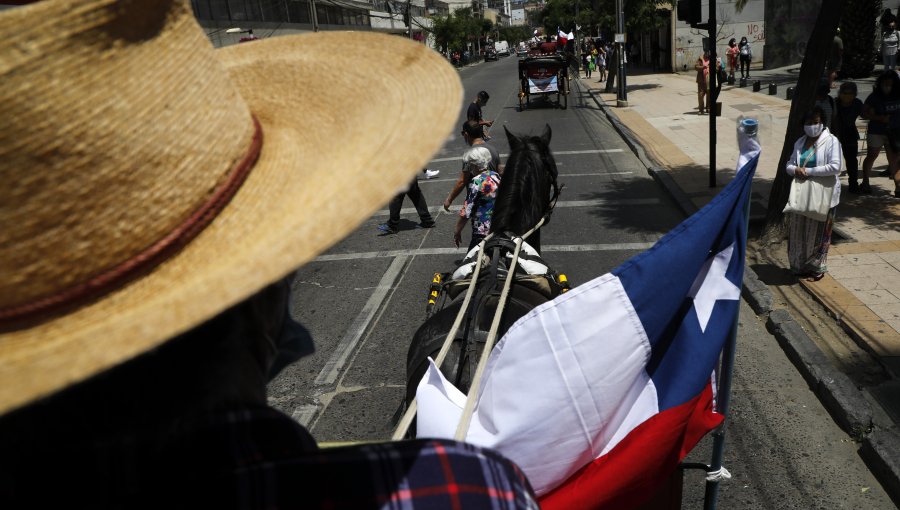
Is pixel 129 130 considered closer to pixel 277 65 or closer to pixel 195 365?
pixel 195 365

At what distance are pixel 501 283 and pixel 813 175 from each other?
12.6 ft

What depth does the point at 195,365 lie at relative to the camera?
100 cm

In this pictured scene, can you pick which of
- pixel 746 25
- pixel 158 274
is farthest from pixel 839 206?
pixel 746 25

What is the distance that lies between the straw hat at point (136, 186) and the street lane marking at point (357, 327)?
4.13 meters

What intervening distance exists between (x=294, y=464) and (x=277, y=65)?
938 millimetres

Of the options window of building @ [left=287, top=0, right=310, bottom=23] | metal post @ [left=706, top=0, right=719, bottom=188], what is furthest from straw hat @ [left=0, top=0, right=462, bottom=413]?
window of building @ [left=287, top=0, right=310, bottom=23]

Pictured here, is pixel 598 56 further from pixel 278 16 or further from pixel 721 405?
pixel 721 405

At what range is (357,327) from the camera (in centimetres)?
599

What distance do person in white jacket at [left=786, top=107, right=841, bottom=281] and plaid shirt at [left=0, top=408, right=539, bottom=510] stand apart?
5.93m

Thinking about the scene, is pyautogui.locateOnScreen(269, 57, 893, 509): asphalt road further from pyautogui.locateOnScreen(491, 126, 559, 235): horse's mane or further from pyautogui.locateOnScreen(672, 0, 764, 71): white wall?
pyautogui.locateOnScreen(672, 0, 764, 71): white wall

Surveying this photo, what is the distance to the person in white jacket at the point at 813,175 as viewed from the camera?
596 centimetres

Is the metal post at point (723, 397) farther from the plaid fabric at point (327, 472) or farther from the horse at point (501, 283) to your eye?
the plaid fabric at point (327, 472)

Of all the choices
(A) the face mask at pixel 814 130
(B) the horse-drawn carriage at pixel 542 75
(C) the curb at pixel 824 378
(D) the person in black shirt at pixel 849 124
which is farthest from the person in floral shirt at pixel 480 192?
(B) the horse-drawn carriage at pixel 542 75

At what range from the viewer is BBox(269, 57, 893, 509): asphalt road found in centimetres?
377
